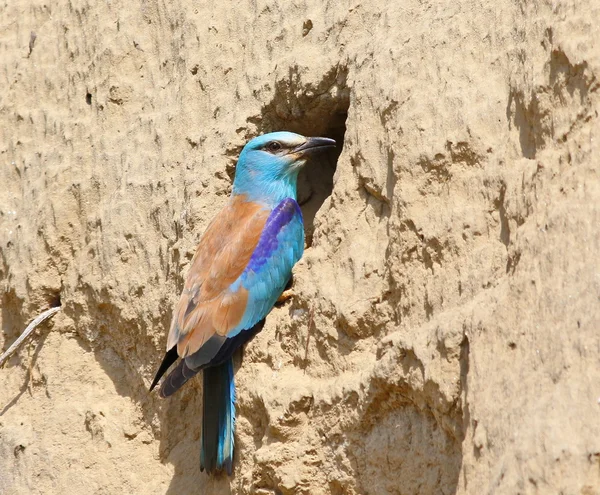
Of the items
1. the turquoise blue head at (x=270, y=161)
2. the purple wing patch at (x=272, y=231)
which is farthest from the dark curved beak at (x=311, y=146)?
the purple wing patch at (x=272, y=231)

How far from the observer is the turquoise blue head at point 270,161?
4137 millimetres

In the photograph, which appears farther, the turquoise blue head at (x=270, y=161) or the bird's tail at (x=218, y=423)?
the turquoise blue head at (x=270, y=161)

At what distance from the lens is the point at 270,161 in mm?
4148

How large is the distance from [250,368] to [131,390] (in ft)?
2.55

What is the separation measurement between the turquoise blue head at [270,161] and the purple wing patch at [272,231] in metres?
0.13

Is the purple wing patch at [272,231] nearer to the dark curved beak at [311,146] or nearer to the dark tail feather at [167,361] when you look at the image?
the dark curved beak at [311,146]

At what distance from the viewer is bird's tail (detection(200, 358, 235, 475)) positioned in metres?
3.61

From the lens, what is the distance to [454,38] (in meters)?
3.43

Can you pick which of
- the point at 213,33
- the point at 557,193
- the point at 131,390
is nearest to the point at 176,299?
the point at 131,390

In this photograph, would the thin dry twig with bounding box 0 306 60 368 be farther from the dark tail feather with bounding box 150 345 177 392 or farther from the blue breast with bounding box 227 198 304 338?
the blue breast with bounding box 227 198 304 338

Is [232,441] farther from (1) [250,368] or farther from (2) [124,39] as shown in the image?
(2) [124,39]

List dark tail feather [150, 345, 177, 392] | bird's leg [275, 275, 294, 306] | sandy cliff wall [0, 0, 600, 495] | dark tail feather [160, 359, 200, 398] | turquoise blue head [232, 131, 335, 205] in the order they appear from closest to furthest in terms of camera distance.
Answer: sandy cliff wall [0, 0, 600, 495]
dark tail feather [160, 359, 200, 398]
dark tail feather [150, 345, 177, 392]
bird's leg [275, 275, 294, 306]
turquoise blue head [232, 131, 335, 205]

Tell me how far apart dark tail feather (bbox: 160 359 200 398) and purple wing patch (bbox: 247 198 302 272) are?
1.65 ft

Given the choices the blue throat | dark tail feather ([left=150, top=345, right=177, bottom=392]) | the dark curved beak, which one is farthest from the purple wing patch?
dark tail feather ([left=150, top=345, right=177, bottom=392])
